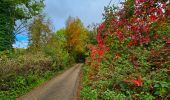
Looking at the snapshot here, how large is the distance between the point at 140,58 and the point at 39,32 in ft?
97.2

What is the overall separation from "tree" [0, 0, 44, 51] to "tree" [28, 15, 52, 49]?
2128mm

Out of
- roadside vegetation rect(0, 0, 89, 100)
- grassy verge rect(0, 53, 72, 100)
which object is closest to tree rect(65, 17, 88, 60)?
roadside vegetation rect(0, 0, 89, 100)

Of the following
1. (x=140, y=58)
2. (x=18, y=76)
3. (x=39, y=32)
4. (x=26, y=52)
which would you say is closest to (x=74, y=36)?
(x=39, y=32)

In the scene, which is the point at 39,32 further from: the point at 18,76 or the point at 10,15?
the point at 18,76

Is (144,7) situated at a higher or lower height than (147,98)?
higher

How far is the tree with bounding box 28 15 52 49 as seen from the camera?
34506mm

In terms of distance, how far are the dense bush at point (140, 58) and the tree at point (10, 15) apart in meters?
24.0

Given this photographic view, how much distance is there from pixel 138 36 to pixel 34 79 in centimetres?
1311

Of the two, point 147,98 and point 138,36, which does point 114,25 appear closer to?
point 138,36

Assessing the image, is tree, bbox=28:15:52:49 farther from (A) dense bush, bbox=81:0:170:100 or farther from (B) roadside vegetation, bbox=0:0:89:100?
(A) dense bush, bbox=81:0:170:100

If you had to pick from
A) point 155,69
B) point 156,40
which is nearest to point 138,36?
point 156,40

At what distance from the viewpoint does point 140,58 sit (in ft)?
24.1

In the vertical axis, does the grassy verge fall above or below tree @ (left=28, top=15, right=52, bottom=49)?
below

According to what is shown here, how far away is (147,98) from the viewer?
18.7ft
